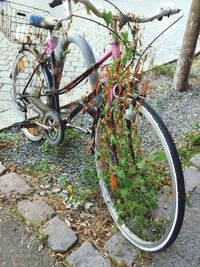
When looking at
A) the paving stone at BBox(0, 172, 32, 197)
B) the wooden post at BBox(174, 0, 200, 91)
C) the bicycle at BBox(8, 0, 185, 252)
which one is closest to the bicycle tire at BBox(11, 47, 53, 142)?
the bicycle at BBox(8, 0, 185, 252)

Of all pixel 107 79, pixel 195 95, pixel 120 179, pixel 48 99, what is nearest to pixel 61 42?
pixel 48 99

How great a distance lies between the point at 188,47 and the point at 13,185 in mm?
2548

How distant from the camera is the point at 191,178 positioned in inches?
105

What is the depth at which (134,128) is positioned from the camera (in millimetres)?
2072

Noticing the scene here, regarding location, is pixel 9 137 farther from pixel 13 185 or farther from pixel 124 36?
pixel 124 36

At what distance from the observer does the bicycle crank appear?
2568mm

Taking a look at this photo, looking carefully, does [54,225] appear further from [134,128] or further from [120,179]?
[134,128]

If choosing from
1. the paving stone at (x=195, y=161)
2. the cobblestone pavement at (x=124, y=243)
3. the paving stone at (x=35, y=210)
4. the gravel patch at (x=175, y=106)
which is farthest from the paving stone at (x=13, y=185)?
the gravel patch at (x=175, y=106)

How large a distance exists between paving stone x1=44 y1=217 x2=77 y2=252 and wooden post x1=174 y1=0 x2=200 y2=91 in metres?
2.49

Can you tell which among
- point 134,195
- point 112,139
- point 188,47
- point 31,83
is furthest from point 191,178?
point 188,47

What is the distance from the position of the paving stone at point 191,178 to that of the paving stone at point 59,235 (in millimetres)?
989

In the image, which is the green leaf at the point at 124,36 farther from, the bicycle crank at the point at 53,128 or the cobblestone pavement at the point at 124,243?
the cobblestone pavement at the point at 124,243

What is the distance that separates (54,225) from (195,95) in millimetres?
2570

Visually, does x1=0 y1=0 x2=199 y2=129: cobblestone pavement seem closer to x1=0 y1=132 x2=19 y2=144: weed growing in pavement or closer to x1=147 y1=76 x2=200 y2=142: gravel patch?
x1=0 y1=132 x2=19 y2=144: weed growing in pavement
